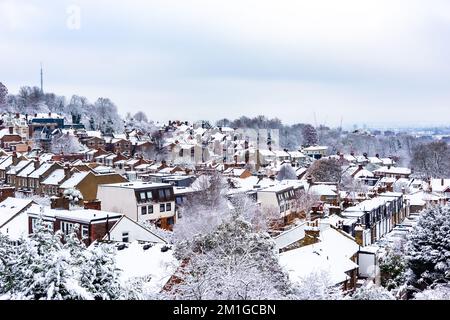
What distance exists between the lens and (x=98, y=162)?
27.5 feet

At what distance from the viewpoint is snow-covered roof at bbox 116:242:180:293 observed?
331 cm

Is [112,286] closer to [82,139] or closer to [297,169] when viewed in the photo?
[82,139]

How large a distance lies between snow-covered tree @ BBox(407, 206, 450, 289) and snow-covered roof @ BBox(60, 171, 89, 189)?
4438 millimetres

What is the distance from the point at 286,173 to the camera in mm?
13789

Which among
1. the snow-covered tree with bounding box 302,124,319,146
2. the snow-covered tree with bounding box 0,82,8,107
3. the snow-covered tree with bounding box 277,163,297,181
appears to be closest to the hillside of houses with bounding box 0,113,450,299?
the snow-covered tree with bounding box 302,124,319,146

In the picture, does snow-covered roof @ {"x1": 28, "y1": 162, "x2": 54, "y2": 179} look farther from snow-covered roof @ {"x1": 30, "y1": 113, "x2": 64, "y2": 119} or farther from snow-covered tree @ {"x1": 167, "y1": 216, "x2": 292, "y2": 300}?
snow-covered tree @ {"x1": 167, "y1": 216, "x2": 292, "y2": 300}

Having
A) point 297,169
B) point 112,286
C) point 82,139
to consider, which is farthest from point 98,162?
point 297,169

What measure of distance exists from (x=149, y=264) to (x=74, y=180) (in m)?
3.58

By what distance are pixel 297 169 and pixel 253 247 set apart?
468 inches

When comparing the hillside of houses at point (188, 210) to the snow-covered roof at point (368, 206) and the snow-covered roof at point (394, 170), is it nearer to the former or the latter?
the snow-covered roof at point (368, 206)

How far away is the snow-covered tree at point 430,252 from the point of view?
12.4 feet

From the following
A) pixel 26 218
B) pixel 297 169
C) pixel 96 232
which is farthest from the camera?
pixel 297 169

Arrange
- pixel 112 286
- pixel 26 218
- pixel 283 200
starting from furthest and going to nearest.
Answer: pixel 283 200 → pixel 26 218 → pixel 112 286

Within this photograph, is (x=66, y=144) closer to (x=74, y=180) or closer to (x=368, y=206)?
(x=74, y=180)
